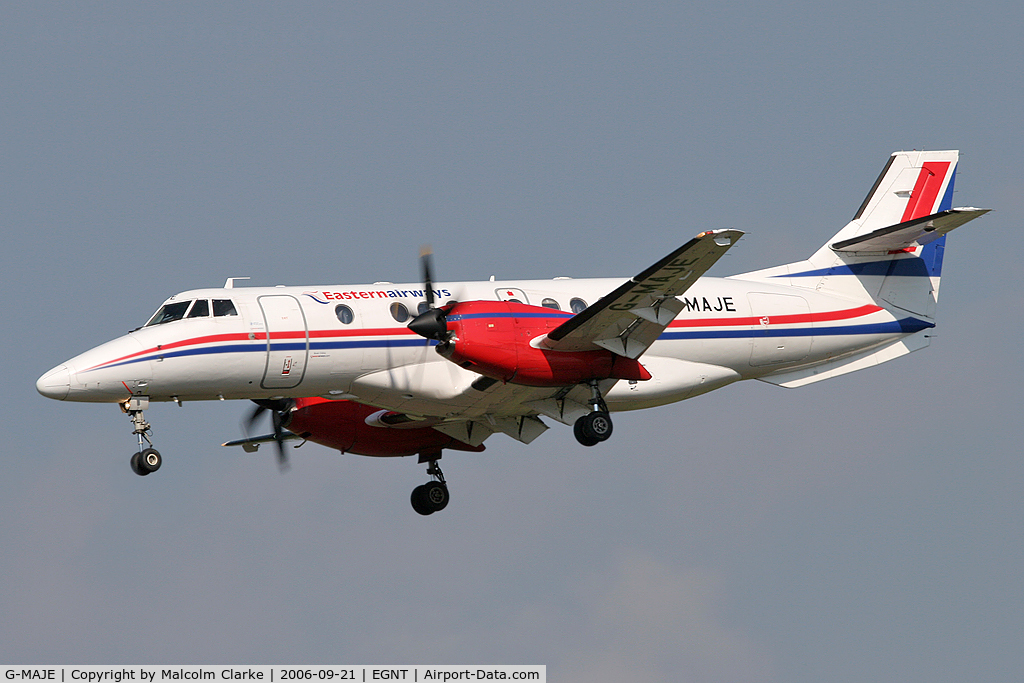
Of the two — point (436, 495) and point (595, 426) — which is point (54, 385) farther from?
point (595, 426)

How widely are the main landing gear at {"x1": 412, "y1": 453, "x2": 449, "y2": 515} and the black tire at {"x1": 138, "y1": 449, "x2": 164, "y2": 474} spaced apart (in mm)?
6117

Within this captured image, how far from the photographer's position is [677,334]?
24766 mm

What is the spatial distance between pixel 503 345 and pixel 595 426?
2016 mm

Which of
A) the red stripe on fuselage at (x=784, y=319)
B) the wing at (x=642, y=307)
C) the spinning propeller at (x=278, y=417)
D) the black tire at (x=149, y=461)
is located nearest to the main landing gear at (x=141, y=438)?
the black tire at (x=149, y=461)

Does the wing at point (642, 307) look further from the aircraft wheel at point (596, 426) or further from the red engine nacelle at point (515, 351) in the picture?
the aircraft wheel at point (596, 426)

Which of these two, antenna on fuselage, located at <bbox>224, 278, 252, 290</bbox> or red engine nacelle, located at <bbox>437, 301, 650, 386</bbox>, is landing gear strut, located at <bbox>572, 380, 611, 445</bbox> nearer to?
red engine nacelle, located at <bbox>437, 301, 650, 386</bbox>

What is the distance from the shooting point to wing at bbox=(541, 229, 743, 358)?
2134 cm

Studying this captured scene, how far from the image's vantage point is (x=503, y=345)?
22.1 m

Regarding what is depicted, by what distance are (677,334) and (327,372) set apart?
19.8 ft

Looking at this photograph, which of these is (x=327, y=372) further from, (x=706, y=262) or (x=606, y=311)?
(x=706, y=262)

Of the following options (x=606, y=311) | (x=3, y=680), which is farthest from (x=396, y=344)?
(x=3, y=680)

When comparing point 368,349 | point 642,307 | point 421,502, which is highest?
point 642,307

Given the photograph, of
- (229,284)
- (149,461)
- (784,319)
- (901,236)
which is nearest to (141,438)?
(149,461)

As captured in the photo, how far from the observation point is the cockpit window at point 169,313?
22359 mm
